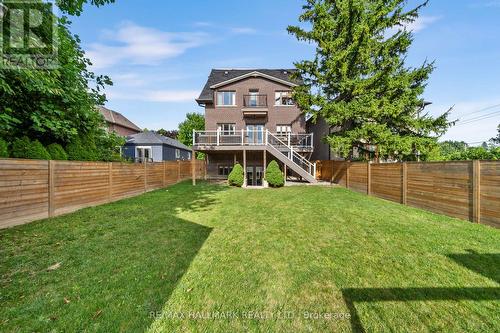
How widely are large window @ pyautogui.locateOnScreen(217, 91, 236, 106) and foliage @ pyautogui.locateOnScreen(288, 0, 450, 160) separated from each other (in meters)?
8.67

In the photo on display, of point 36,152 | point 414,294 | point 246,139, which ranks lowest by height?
point 414,294

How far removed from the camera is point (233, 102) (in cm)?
1975

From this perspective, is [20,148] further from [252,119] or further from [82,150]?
[252,119]

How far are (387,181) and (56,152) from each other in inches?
494

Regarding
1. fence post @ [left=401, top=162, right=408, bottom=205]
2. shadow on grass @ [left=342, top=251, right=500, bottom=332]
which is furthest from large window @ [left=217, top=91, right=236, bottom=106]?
shadow on grass @ [left=342, top=251, right=500, bottom=332]

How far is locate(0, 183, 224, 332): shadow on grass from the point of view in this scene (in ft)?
7.76

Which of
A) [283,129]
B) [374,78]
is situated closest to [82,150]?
[374,78]

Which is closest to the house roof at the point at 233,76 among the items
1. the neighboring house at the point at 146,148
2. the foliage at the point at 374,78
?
the foliage at the point at 374,78

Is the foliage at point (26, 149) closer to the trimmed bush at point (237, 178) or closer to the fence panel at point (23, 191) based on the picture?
the fence panel at point (23, 191)

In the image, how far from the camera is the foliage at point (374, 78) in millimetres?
12008

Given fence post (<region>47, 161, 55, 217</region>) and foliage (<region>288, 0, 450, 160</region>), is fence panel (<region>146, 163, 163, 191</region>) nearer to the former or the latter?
fence post (<region>47, 161, 55, 217</region>)

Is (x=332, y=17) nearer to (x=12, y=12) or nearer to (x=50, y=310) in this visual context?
(x=12, y=12)

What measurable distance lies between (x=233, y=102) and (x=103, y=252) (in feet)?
57.5

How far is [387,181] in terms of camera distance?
9.02 m
